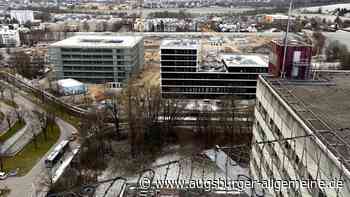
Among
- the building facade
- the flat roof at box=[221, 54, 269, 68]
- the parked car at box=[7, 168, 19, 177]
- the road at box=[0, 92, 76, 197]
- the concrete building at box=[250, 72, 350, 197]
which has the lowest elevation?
the road at box=[0, 92, 76, 197]

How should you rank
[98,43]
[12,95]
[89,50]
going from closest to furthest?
[12,95] → [89,50] → [98,43]

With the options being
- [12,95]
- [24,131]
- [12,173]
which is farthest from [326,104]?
[12,95]

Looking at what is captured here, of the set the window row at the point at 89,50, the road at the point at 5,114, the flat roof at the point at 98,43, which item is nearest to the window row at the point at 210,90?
the flat roof at the point at 98,43

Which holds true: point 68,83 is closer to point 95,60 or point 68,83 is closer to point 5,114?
point 95,60

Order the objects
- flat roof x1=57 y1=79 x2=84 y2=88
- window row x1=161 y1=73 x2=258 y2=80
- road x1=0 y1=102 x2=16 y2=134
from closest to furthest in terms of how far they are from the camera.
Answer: road x1=0 y1=102 x2=16 y2=134, window row x1=161 y1=73 x2=258 y2=80, flat roof x1=57 y1=79 x2=84 y2=88

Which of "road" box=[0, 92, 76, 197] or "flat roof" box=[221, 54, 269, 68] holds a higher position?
"flat roof" box=[221, 54, 269, 68]

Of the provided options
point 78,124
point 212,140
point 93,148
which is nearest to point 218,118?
point 212,140

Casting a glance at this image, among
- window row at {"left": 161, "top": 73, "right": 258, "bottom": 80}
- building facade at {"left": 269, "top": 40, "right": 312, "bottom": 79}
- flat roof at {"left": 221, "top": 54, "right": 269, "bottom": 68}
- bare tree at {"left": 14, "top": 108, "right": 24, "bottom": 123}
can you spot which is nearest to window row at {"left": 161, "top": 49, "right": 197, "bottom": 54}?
window row at {"left": 161, "top": 73, "right": 258, "bottom": 80}

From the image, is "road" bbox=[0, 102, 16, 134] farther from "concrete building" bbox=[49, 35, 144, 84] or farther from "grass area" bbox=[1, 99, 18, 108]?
"concrete building" bbox=[49, 35, 144, 84]
